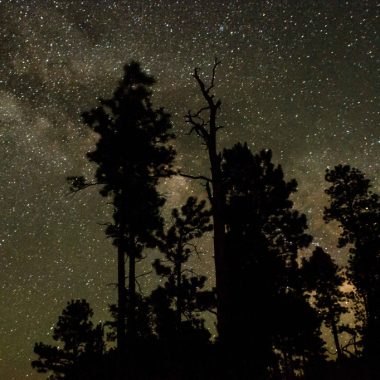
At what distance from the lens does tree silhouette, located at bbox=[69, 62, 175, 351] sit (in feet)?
53.4

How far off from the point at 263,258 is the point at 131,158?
757 cm

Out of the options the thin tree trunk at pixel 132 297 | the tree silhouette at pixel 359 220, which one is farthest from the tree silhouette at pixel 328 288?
the thin tree trunk at pixel 132 297

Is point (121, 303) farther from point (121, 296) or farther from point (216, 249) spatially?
point (216, 249)

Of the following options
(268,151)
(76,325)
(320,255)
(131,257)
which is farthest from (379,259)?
(76,325)

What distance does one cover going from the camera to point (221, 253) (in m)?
9.01

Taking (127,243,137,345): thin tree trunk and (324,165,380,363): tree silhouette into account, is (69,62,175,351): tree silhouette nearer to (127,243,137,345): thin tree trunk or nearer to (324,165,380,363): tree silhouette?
(127,243,137,345): thin tree trunk

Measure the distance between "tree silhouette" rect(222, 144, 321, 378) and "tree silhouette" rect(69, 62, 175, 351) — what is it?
334 cm

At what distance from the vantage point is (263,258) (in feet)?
60.8

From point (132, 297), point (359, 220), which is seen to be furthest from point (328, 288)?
point (132, 297)

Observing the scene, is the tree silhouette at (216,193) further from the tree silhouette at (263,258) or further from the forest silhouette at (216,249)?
the tree silhouette at (263,258)

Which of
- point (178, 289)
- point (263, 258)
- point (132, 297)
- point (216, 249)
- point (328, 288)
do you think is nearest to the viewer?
point (216, 249)

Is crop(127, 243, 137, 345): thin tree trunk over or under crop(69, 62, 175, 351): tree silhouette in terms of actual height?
under

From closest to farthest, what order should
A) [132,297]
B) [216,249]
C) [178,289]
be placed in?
[216,249]
[132,297]
[178,289]

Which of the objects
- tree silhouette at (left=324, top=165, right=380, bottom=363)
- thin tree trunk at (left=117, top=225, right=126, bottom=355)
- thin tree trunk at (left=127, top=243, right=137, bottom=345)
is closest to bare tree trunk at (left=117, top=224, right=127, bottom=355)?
thin tree trunk at (left=117, top=225, right=126, bottom=355)
